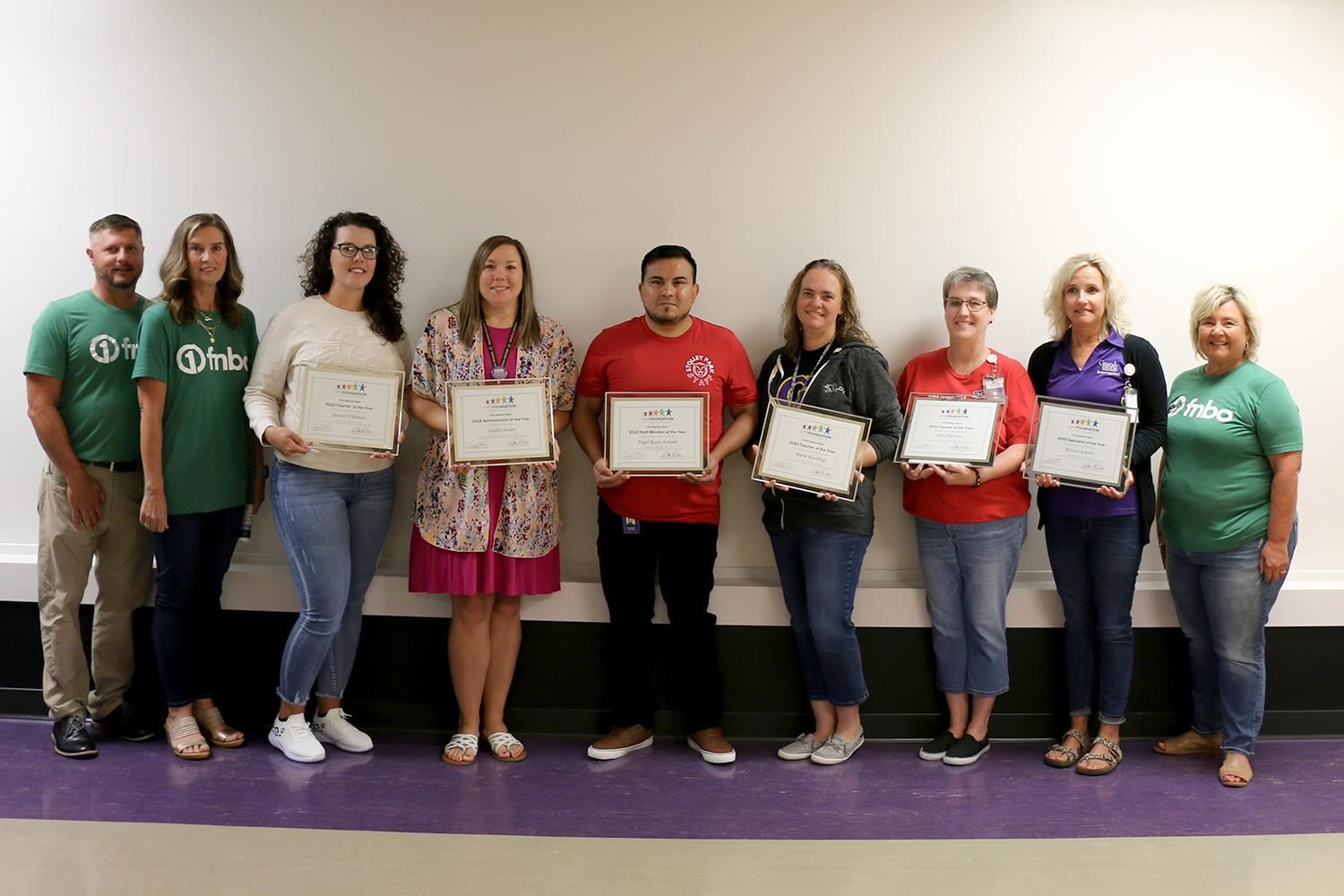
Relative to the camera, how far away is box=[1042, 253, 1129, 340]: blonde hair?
326 centimetres

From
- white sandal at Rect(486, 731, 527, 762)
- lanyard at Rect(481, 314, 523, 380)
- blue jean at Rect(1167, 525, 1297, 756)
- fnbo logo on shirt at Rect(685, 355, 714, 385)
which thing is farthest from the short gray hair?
white sandal at Rect(486, 731, 527, 762)

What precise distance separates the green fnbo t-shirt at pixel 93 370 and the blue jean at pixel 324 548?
0.56 m

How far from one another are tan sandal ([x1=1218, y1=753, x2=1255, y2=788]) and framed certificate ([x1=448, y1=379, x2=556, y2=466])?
2.45 m

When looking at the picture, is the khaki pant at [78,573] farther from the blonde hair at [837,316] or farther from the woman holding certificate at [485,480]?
the blonde hair at [837,316]

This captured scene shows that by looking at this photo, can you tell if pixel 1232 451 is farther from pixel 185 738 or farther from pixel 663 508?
pixel 185 738

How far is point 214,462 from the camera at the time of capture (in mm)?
3215

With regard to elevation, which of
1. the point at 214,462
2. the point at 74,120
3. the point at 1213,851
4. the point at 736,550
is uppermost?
the point at 74,120

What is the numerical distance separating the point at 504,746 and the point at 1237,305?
9.28 feet

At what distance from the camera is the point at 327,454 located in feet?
10.4

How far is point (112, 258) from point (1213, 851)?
151 inches

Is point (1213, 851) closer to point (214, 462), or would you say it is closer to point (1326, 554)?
point (1326, 554)

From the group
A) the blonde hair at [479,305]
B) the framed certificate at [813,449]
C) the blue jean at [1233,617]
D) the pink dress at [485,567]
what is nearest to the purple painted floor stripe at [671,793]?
the blue jean at [1233,617]

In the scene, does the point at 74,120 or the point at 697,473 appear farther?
the point at 74,120

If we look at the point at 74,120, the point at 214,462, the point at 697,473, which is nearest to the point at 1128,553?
the point at 697,473
